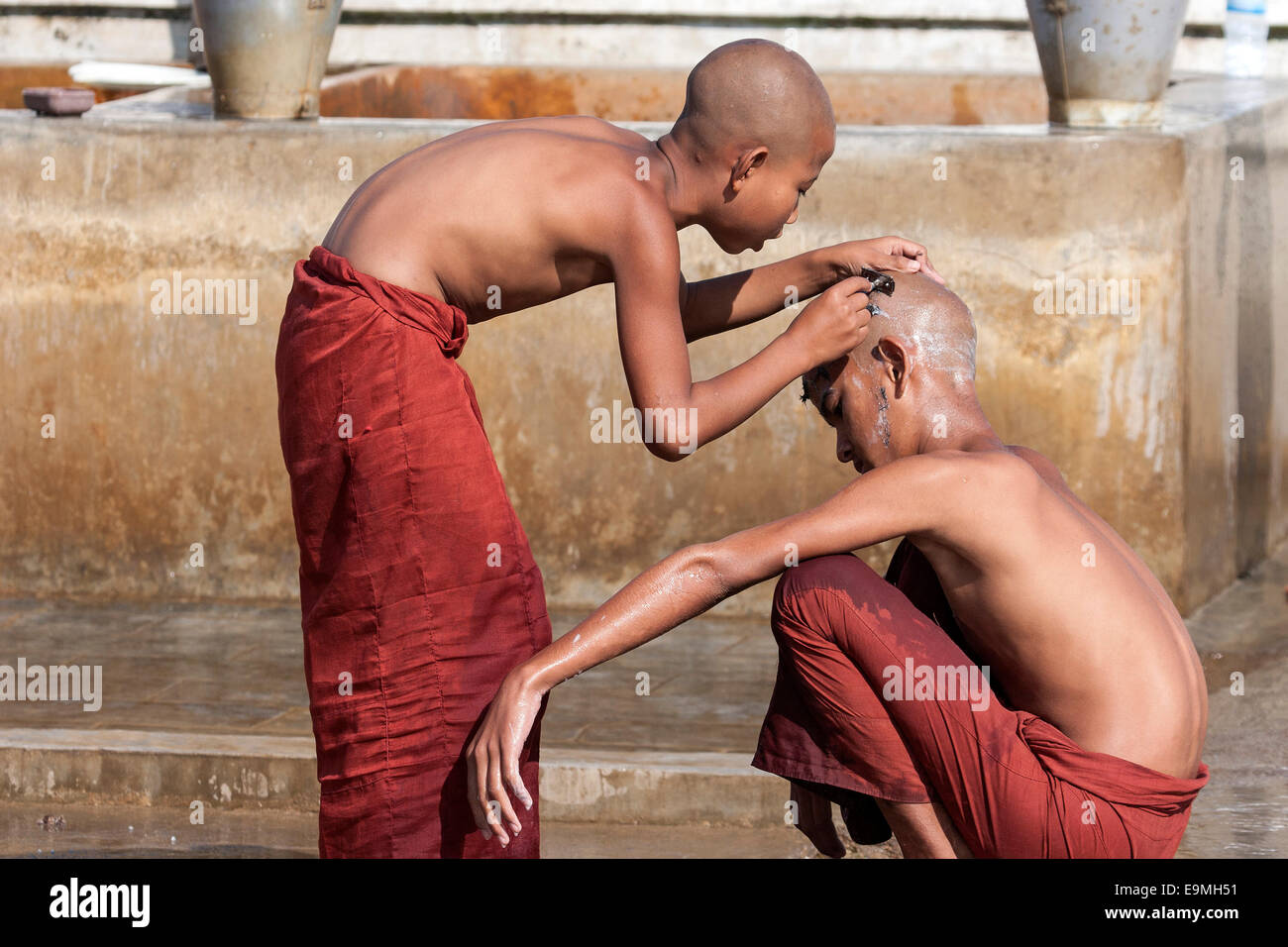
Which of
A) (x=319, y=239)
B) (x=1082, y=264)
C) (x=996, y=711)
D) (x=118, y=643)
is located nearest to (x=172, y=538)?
(x=118, y=643)

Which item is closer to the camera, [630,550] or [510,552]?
[510,552]

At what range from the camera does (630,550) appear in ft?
19.5

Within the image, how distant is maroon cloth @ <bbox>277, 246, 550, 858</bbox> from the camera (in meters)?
3.16

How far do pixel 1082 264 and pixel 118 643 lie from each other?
2992mm

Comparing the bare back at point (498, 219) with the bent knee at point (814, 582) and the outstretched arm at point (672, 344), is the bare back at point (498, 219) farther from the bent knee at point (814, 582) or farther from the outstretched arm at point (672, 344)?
the bent knee at point (814, 582)

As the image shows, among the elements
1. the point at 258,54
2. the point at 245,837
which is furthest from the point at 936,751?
the point at 258,54

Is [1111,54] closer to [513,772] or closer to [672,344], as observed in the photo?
[672,344]

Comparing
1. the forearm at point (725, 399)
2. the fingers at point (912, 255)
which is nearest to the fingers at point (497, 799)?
the forearm at point (725, 399)

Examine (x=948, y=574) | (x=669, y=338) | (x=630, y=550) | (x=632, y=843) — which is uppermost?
(x=669, y=338)

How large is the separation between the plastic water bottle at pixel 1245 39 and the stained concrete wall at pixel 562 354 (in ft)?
7.24

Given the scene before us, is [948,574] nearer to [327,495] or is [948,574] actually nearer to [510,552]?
[510,552]

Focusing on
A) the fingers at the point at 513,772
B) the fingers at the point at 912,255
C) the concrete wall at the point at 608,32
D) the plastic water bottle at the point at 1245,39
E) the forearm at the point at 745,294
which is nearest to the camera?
the fingers at the point at 513,772

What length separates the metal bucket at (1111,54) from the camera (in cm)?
584

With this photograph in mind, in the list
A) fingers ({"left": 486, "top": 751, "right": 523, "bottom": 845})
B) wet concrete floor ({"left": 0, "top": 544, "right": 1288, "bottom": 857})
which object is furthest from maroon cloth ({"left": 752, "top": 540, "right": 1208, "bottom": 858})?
wet concrete floor ({"left": 0, "top": 544, "right": 1288, "bottom": 857})
